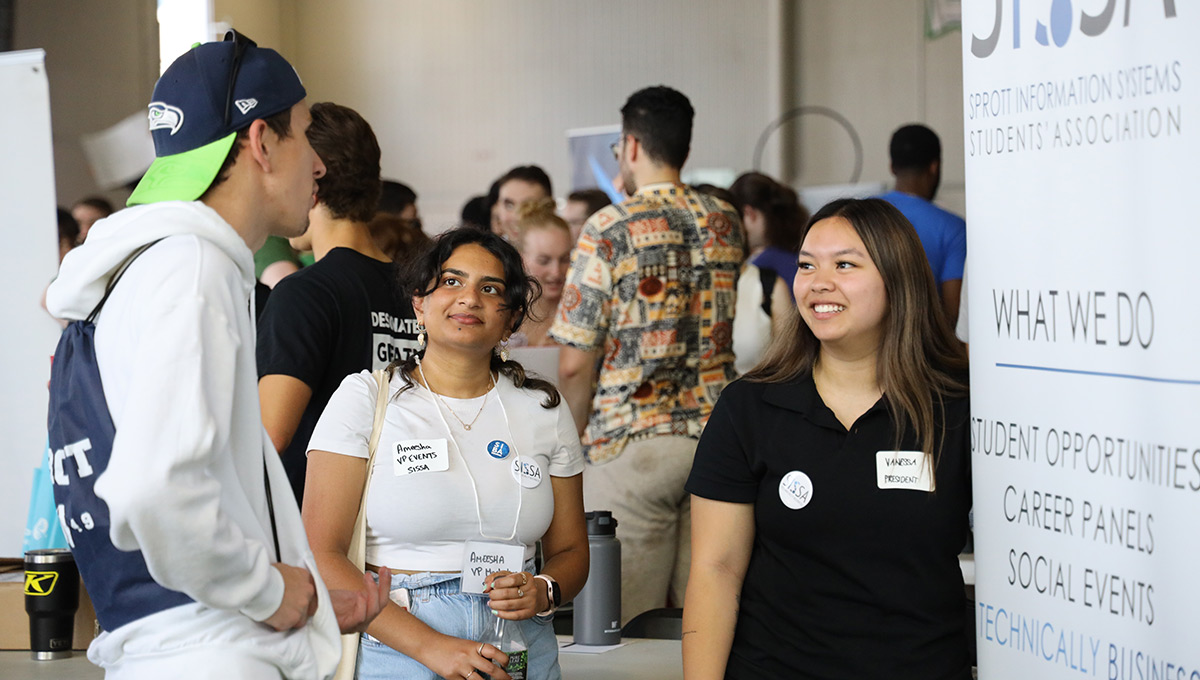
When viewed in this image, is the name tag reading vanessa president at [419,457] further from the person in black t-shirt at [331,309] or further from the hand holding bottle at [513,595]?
the person in black t-shirt at [331,309]

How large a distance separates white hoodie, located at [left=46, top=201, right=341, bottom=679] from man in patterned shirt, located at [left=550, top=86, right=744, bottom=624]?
1757mm

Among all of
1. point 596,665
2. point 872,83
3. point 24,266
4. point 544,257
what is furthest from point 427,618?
point 872,83

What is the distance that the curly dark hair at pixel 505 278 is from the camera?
2.06m

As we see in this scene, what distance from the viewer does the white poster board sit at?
285cm

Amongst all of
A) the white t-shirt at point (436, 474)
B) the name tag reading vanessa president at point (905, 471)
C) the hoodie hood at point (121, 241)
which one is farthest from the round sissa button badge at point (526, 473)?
the hoodie hood at point (121, 241)

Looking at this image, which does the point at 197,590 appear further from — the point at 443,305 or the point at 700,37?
the point at 700,37

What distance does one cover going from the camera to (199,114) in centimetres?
126

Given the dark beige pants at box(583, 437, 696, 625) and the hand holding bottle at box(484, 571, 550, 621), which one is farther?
the dark beige pants at box(583, 437, 696, 625)

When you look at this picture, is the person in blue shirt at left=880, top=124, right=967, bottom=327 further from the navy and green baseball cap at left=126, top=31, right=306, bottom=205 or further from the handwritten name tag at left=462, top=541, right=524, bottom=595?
the navy and green baseball cap at left=126, top=31, right=306, bottom=205

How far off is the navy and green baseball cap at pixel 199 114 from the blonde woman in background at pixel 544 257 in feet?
8.27

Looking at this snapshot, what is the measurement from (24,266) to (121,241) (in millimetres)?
1951

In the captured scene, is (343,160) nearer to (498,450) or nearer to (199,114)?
(498,450)

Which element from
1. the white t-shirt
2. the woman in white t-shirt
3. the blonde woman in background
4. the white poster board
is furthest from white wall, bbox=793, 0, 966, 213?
the white t-shirt

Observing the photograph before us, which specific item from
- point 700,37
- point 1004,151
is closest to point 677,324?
point 1004,151
